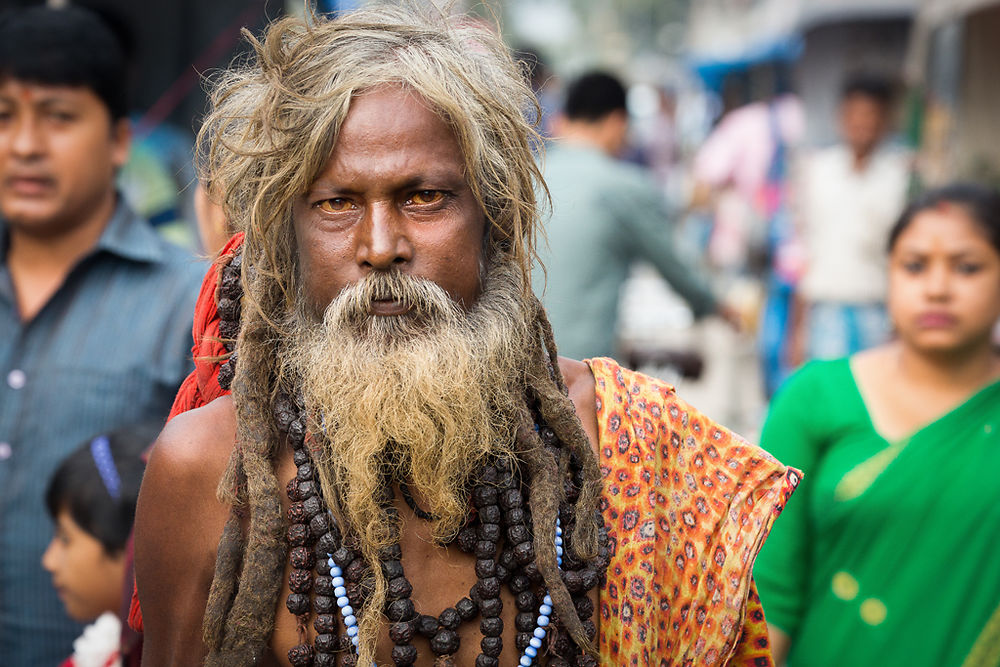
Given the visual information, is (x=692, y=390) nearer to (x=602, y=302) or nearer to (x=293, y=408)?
(x=602, y=302)

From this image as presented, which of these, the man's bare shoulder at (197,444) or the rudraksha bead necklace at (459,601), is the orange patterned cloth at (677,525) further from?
the man's bare shoulder at (197,444)

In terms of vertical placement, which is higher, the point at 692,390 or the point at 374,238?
the point at 374,238

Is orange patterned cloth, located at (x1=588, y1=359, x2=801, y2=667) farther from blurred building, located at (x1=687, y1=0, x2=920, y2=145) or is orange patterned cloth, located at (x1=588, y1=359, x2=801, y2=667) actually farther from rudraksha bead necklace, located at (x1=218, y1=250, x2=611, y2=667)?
blurred building, located at (x1=687, y1=0, x2=920, y2=145)

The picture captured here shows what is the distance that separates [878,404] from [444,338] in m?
1.68

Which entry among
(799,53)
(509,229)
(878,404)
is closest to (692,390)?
(799,53)

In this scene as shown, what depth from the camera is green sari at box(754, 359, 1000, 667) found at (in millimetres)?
2902

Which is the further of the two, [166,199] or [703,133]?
[703,133]

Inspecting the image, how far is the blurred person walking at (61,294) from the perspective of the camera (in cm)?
302

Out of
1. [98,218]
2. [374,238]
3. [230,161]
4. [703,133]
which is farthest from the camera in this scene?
[703,133]

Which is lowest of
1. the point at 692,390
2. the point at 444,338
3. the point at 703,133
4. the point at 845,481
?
the point at 692,390

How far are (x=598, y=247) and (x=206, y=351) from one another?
3.19m

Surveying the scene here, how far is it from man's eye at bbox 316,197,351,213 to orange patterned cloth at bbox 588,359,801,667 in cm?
64

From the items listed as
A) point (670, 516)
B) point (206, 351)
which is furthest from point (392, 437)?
point (670, 516)

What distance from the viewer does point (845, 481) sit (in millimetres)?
2969
